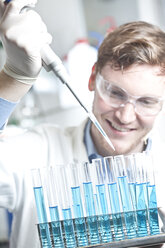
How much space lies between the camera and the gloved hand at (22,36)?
1.23m

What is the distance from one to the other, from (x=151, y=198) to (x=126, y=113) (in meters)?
0.57

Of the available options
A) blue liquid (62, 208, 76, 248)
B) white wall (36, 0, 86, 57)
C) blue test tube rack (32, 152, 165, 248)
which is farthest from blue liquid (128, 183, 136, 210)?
white wall (36, 0, 86, 57)

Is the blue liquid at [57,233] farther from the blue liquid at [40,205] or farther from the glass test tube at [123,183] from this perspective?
the glass test tube at [123,183]

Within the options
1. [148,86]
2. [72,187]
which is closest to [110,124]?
[148,86]

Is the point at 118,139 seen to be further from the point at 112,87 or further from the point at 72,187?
the point at 72,187

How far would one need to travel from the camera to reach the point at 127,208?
1.23m

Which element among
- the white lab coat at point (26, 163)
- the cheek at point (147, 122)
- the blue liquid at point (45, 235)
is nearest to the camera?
Result: the blue liquid at point (45, 235)

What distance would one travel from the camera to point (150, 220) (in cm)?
120

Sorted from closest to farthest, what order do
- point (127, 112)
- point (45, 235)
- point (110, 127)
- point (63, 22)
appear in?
point (45, 235) < point (127, 112) < point (110, 127) < point (63, 22)

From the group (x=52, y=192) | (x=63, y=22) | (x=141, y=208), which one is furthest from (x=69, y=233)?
(x=63, y=22)

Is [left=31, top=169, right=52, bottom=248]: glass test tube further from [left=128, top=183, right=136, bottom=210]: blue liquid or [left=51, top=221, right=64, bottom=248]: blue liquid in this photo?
[left=128, top=183, right=136, bottom=210]: blue liquid

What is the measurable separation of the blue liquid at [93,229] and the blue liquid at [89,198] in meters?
0.04

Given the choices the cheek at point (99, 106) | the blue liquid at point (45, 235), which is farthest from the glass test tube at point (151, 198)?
the cheek at point (99, 106)

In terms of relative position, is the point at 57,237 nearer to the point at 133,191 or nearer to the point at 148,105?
the point at 133,191
